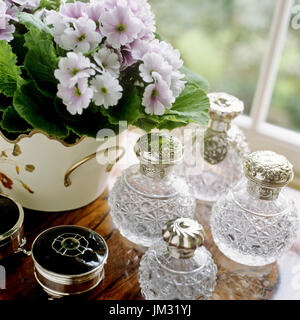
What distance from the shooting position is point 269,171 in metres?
0.56

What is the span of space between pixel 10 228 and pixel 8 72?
0.68ft

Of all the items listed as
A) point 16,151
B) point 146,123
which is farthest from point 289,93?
point 16,151

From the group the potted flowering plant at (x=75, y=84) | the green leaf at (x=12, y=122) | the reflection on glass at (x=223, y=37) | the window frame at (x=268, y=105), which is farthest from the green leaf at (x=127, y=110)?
the reflection on glass at (x=223, y=37)

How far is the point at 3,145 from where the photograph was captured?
2.05 feet

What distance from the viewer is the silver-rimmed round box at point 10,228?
1.86 ft

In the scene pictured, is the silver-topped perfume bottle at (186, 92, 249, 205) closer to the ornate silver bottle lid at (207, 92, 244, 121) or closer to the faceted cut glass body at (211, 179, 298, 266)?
the ornate silver bottle lid at (207, 92, 244, 121)

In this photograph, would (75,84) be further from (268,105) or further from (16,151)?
(268,105)

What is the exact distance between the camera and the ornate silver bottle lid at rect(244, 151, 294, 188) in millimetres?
560

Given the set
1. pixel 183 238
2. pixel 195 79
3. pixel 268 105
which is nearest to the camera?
pixel 183 238

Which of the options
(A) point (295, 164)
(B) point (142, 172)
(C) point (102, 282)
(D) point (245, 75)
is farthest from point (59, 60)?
(D) point (245, 75)

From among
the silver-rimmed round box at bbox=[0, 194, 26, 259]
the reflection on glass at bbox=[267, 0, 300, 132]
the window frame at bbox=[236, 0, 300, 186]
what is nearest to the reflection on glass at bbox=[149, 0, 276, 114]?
the reflection on glass at bbox=[267, 0, 300, 132]

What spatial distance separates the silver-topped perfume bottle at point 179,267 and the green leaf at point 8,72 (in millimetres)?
282

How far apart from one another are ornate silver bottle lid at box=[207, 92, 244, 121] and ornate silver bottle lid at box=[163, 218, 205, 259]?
0.76ft

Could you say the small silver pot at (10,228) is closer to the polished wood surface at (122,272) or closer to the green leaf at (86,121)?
the polished wood surface at (122,272)
